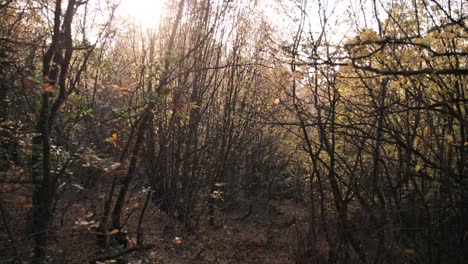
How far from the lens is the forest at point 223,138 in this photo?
152 inches

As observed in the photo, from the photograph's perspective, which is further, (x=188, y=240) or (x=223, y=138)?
(x=223, y=138)

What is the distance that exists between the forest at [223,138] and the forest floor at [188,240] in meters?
0.05

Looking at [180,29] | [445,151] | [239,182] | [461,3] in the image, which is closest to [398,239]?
[445,151]

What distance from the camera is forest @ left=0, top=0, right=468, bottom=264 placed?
385 centimetres

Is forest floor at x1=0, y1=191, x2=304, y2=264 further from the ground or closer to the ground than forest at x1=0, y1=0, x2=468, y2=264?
closer to the ground

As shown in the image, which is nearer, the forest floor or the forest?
the forest

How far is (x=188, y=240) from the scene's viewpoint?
8.35 meters

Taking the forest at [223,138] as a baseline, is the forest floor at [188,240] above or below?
below

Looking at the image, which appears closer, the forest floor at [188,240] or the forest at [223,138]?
the forest at [223,138]

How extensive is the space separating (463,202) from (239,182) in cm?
773

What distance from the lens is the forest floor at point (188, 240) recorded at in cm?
628

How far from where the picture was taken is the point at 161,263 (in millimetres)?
6812

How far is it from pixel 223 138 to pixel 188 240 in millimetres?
2591

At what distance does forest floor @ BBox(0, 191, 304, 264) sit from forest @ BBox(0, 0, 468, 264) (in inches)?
2.0
